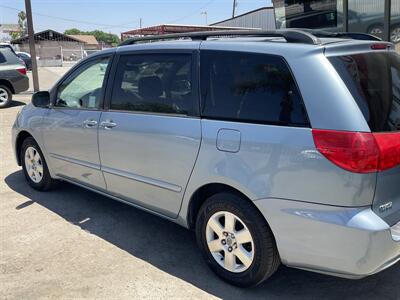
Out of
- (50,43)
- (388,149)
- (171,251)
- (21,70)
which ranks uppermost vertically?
(50,43)

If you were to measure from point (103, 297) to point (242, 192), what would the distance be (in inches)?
48.8

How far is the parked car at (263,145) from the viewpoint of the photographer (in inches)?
106

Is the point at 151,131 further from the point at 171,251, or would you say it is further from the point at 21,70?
the point at 21,70

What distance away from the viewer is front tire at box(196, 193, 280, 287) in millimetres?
3061

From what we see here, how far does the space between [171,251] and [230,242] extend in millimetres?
839

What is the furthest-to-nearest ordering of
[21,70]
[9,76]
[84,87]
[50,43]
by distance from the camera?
[50,43] < [21,70] < [9,76] < [84,87]

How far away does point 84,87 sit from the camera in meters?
4.76

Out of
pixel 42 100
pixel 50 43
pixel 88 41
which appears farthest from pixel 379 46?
pixel 88 41

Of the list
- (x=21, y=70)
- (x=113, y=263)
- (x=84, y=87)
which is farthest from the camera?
(x=21, y=70)

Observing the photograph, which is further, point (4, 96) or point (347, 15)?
point (4, 96)

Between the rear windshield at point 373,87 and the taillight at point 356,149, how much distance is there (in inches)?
3.8

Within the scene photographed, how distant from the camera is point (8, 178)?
20.2ft

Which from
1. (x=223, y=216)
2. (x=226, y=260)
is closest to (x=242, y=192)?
(x=223, y=216)

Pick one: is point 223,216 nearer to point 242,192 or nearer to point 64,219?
A: point 242,192
